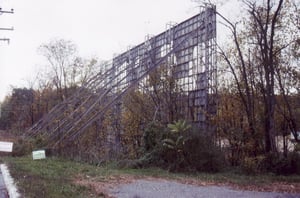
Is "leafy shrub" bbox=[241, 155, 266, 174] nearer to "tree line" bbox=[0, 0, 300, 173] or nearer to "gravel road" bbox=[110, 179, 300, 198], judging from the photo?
"tree line" bbox=[0, 0, 300, 173]

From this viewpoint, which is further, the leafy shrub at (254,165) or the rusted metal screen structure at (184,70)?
the rusted metal screen structure at (184,70)

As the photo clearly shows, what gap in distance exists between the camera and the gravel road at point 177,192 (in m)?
Result: 12.0

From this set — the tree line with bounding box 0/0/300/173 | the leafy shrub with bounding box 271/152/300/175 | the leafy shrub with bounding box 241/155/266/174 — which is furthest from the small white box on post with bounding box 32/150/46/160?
the leafy shrub with bounding box 271/152/300/175

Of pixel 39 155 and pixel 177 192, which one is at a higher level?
pixel 39 155

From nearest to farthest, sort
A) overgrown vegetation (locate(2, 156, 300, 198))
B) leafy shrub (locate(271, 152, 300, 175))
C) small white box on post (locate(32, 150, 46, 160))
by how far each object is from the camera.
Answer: overgrown vegetation (locate(2, 156, 300, 198)) → leafy shrub (locate(271, 152, 300, 175)) → small white box on post (locate(32, 150, 46, 160))

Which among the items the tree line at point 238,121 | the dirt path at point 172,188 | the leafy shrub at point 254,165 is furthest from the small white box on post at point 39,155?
the leafy shrub at point 254,165

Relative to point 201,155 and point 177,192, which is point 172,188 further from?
point 201,155

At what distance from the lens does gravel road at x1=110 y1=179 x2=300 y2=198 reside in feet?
39.5

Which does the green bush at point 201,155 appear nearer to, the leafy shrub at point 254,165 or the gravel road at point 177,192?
the leafy shrub at point 254,165

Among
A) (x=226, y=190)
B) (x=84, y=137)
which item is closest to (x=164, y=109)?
(x=84, y=137)

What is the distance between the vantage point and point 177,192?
12688 mm

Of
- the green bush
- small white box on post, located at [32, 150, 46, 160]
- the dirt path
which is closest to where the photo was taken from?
the dirt path

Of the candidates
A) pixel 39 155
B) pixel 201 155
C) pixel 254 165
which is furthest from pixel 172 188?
pixel 39 155

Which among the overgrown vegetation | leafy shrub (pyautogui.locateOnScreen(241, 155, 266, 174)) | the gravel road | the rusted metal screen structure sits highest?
the rusted metal screen structure
